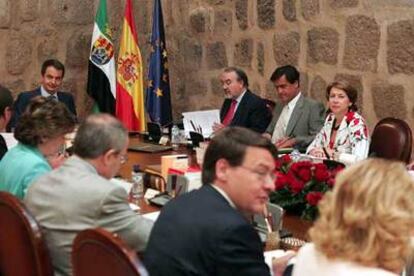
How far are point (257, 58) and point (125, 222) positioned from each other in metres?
4.03

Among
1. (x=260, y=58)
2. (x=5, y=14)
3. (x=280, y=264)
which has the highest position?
(x=5, y=14)

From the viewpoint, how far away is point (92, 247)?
1729mm

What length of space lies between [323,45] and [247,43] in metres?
0.98

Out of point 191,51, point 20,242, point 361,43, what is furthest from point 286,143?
point 20,242

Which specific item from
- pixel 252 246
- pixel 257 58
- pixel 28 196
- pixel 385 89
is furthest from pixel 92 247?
pixel 257 58

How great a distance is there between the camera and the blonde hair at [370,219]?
1.53 meters

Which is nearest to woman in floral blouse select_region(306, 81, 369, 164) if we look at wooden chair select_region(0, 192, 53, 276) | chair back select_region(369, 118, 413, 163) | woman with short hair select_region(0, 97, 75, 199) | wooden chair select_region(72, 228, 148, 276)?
chair back select_region(369, 118, 413, 163)

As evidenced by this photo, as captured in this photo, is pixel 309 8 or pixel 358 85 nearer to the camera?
pixel 358 85

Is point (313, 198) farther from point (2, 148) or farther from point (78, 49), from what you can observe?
point (78, 49)

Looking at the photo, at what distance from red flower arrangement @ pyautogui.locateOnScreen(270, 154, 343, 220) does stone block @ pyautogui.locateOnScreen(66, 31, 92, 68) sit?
3.98 metres

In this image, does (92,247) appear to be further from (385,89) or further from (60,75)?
(60,75)

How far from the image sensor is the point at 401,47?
4691 millimetres

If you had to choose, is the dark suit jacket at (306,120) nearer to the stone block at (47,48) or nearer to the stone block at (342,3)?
the stone block at (342,3)

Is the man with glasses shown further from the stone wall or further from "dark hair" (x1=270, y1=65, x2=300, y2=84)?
the stone wall
